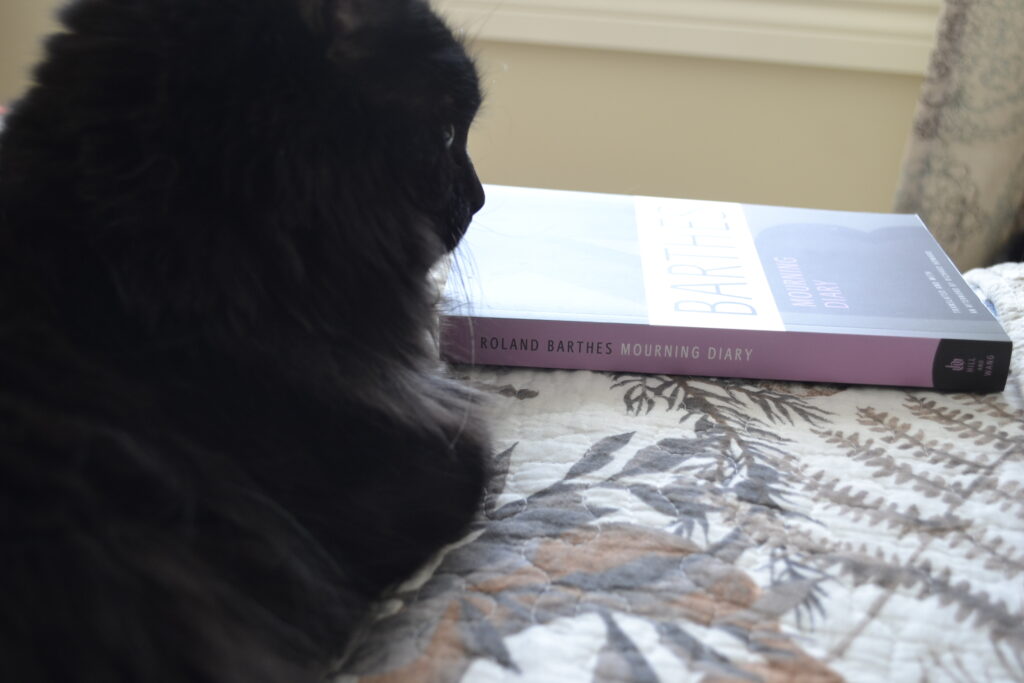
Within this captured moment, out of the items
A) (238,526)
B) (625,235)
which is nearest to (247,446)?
(238,526)

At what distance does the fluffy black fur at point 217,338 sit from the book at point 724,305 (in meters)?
0.20

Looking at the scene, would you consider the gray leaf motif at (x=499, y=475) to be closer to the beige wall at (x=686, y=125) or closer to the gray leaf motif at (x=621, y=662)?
the gray leaf motif at (x=621, y=662)

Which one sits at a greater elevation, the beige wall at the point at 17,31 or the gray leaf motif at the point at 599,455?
the beige wall at the point at 17,31

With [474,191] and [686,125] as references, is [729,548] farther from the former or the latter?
[686,125]

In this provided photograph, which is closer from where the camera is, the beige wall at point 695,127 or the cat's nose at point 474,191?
the cat's nose at point 474,191

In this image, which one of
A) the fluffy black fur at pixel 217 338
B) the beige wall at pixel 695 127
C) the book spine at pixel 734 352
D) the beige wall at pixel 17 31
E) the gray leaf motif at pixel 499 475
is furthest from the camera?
the beige wall at pixel 17 31

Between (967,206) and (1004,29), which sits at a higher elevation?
(1004,29)

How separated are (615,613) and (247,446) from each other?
0.23m

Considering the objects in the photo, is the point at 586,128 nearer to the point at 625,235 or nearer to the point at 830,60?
the point at 830,60

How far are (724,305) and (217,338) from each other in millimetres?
464

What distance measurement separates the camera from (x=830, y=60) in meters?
1.30

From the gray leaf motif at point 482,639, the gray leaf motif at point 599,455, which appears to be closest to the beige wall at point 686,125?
the gray leaf motif at point 599,455

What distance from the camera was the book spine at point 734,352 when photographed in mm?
717

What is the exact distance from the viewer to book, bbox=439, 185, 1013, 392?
72cm
